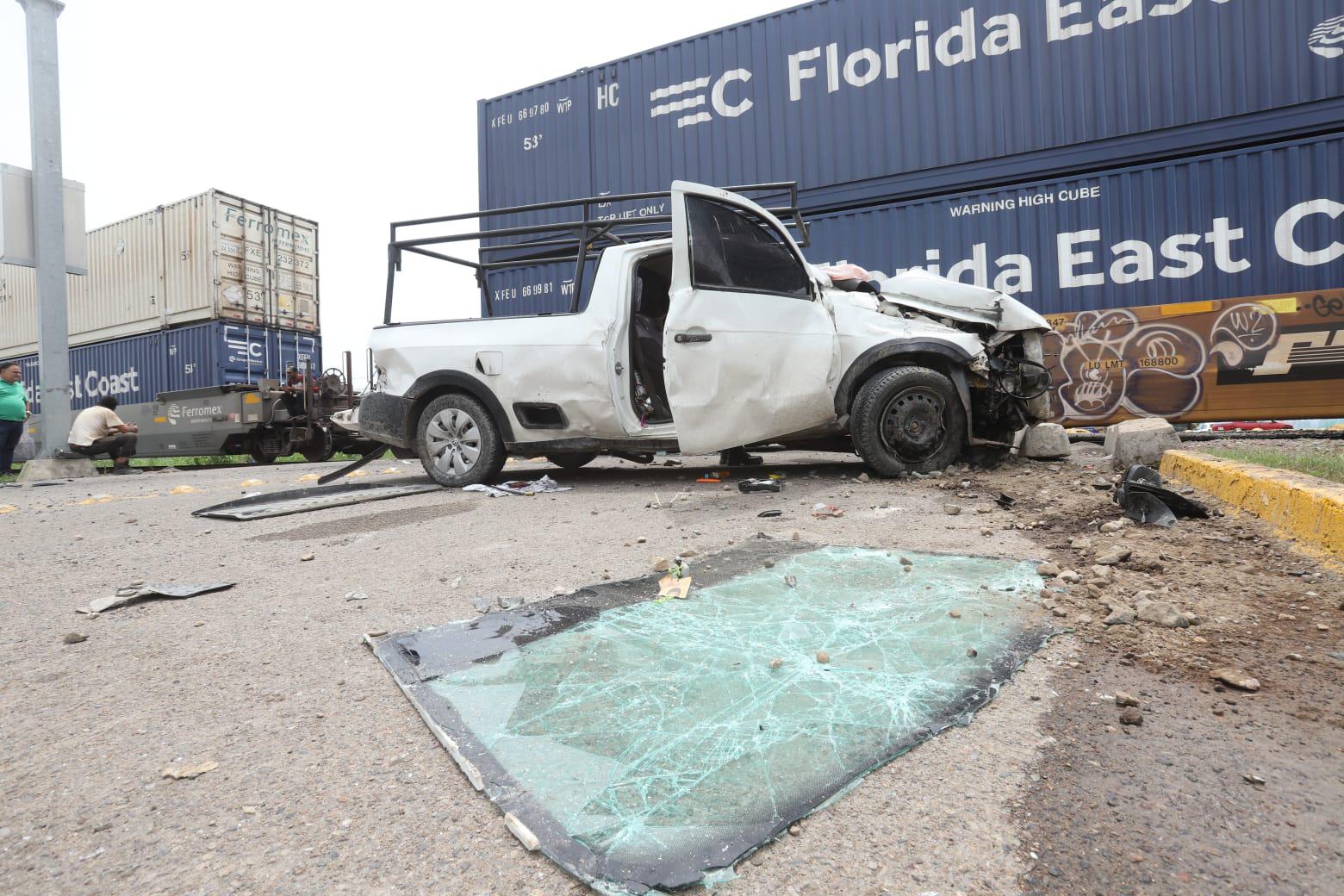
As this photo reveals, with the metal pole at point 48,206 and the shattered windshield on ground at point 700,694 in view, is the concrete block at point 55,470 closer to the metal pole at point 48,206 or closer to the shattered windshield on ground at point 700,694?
the metal pole at point 48,206

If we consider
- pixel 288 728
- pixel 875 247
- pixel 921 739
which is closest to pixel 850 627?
pixel 921 739

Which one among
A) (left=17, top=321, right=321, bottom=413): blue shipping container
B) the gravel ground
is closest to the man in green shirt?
(left=17, top=321, right=321, bottom=413): blue shipping container

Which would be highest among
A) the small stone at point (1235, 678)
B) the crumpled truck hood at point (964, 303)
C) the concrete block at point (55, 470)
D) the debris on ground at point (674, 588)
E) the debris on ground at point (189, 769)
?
the crumpled truck hood at point (964, 303)

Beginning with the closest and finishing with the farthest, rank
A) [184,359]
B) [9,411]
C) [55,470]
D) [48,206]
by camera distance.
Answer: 1. [55,470]
2. [9,411]
3. [48,206]
4. [184,359]

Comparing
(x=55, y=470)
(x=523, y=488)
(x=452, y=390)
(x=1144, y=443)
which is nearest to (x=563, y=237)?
(x=452, y=390)

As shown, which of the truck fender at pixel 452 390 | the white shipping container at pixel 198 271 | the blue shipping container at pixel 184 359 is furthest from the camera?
the white shipping container at pixel 198 271

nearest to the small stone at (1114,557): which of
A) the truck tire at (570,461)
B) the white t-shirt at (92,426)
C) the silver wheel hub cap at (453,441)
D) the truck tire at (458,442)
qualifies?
the truck tire at (458,442)

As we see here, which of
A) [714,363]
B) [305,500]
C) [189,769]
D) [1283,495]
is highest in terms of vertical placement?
[714,363]

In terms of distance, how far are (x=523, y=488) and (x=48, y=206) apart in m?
9.21

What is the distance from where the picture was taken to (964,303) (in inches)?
196

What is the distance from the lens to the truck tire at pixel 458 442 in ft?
17.4

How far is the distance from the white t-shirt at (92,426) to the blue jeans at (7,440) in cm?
60

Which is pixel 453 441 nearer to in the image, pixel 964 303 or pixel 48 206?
pixel 964 303

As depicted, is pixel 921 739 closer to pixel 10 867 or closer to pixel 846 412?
pixel 10 867
